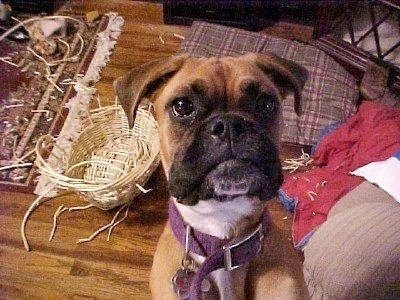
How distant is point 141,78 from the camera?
132cm

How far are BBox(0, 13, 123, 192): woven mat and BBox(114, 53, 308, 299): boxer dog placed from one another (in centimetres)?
106

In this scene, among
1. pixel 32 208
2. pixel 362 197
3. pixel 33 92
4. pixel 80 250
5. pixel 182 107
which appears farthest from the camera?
pixel 33 92

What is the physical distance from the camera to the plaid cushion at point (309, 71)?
2348 millimetres

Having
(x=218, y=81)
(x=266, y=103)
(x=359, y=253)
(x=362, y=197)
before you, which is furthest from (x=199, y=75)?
(x=362, y=197)

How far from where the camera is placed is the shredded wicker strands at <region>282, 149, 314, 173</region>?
224 cm

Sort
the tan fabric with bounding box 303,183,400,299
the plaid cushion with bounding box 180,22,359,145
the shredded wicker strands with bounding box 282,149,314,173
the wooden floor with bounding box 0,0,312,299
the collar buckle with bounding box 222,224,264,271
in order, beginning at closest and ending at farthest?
the collar buckle with bounding box 222,224,264,271 → the tan fabric with bounding box 303,183,400,299 → the wooden floor with bounding box 0,0,312,299 → the shredded wicker strands with bounding box 282,149,314,173 → the plaid cushion with bounding box 180,22,359,145

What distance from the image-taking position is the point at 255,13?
2.90m

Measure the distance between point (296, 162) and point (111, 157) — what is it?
0.70 metres

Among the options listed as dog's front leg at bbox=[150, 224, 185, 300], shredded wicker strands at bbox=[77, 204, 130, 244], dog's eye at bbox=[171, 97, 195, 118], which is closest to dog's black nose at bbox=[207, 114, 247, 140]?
dog's eye at bbox=[171, 97, 195, 118]

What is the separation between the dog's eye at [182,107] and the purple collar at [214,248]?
0.22m

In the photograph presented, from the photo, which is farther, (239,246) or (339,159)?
(339,159)

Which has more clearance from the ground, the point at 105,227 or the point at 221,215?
the point at 221,215

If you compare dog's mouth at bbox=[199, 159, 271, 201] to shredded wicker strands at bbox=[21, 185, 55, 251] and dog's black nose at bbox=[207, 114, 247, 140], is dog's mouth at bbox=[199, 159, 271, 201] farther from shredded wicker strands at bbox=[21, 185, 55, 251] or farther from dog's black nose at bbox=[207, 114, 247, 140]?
shredded wicker strands at bbox=[21, 185, 55, 251]

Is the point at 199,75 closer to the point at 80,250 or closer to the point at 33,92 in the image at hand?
the point at 80,250
